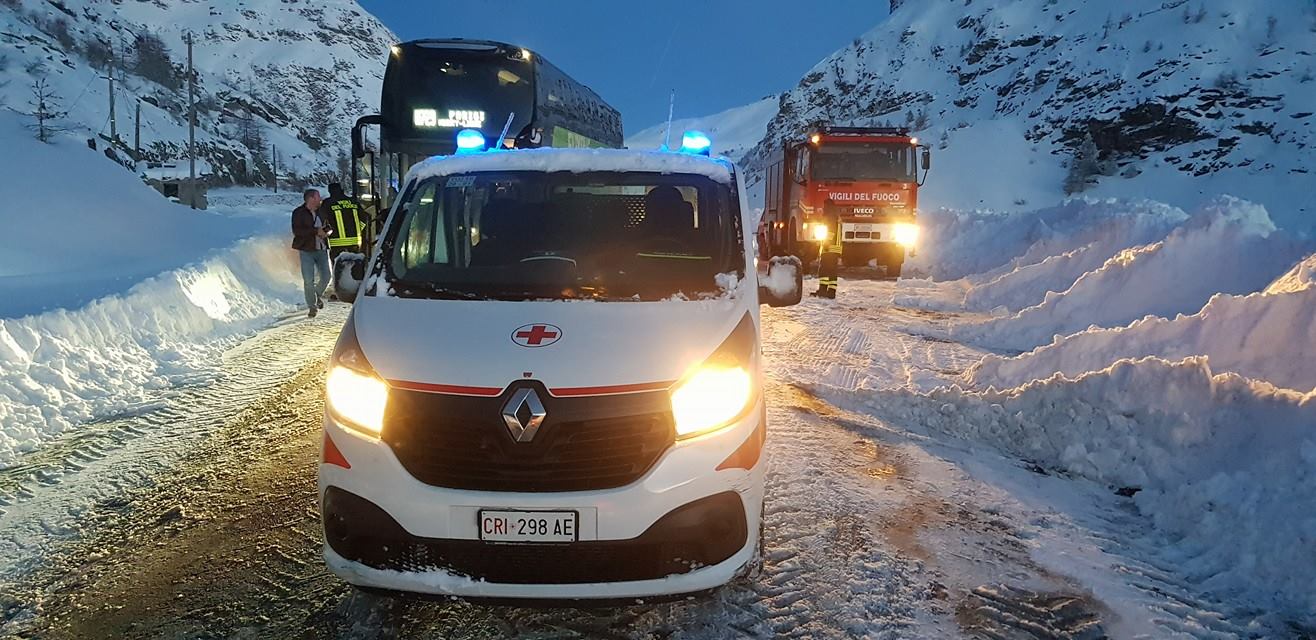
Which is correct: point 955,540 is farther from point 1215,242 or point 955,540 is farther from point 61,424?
point 1215,242

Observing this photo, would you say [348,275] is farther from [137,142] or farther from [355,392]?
[137,142]

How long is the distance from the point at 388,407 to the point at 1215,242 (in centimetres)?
1116

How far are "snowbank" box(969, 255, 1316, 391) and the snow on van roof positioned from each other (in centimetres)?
389

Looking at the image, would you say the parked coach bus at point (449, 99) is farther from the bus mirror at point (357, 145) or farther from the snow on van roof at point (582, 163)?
the snow on van roof at point (582, 163)

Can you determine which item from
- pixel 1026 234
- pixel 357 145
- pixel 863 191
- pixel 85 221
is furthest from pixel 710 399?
pixel 85 221

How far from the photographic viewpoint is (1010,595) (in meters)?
3.71

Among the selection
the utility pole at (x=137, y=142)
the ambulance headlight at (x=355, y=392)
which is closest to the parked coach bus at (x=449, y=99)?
the ambulance headlight at (x=355, y=392)

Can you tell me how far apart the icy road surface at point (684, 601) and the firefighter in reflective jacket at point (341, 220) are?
5.65m

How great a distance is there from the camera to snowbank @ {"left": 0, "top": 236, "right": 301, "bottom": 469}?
6.07 m

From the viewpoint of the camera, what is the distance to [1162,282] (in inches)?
409

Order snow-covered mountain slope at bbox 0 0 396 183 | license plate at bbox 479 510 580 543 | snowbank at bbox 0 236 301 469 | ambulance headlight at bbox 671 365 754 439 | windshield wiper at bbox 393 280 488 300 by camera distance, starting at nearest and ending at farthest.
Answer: license plate at bbox 479 510 580 543, ambulance headlight at bbox 671 365 754 439, windshield wiper at bbox 393 280 488 300, snowbank at bbox 0 236 301 469, snow-covered mountain slope at bbox 0 0 396 183

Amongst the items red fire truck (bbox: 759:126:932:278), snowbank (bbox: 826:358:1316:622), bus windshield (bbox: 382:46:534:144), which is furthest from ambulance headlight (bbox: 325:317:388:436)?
red fire truck (bbox: 759:126:932:278)

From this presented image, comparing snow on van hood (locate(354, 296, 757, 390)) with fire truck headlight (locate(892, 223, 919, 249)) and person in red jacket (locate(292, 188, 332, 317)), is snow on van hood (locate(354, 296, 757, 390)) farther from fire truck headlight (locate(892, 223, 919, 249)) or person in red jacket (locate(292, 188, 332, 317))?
fire truck headlight (locate(892, 223, 919, 249))

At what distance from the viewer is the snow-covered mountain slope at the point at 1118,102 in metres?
63.0
